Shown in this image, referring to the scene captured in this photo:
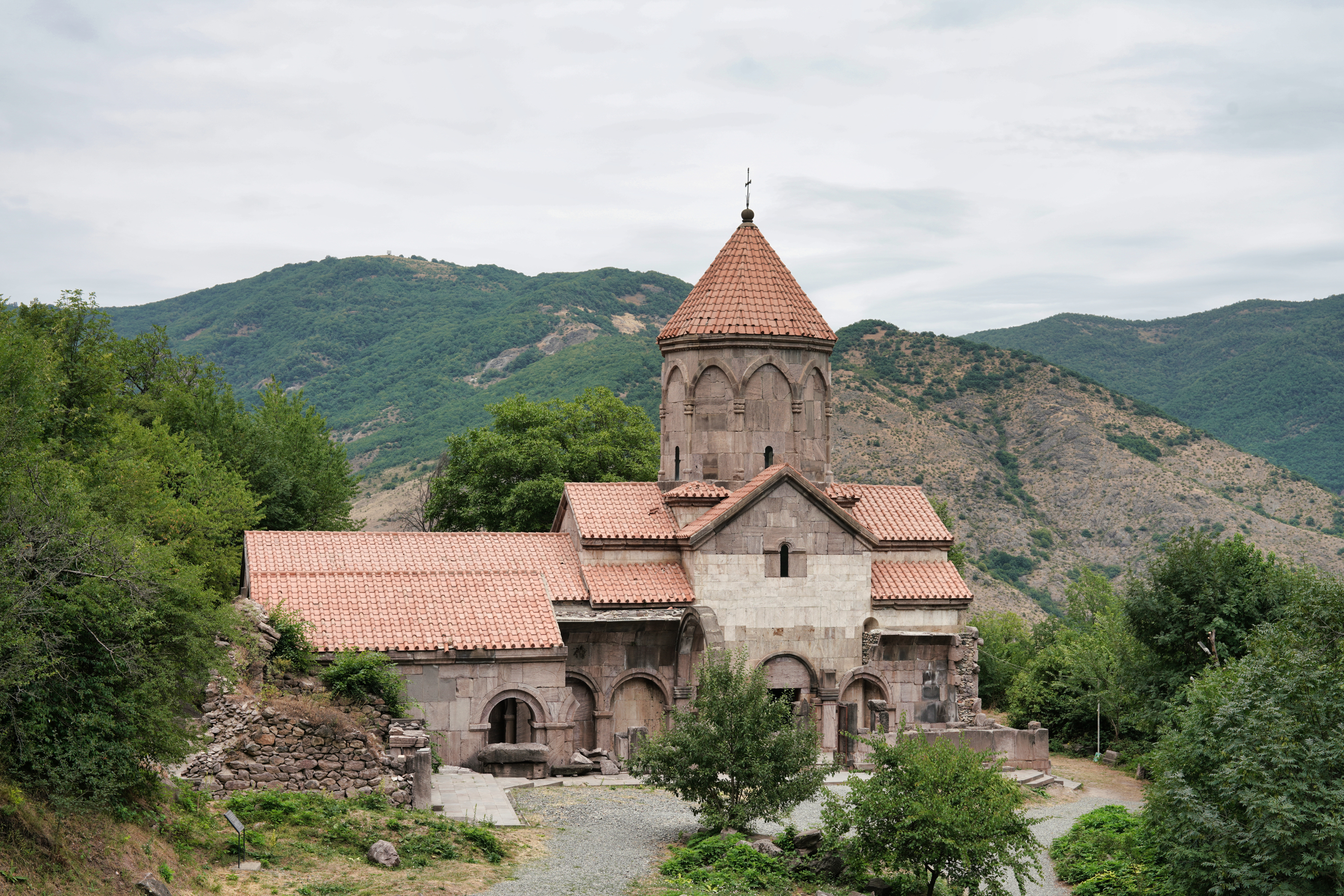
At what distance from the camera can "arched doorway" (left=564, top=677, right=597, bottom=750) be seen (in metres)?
22.8

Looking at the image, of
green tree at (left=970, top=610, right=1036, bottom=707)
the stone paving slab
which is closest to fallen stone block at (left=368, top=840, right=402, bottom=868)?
the stone paving slab

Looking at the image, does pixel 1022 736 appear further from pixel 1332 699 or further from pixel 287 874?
pixel 287 874

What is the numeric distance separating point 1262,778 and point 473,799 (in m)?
11.0

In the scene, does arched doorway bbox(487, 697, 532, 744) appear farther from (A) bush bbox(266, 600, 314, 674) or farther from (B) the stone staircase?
(B) the stone staircase

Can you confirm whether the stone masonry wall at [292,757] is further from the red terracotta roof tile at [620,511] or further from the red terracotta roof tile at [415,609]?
the red terracotta roof tile at [620,511]

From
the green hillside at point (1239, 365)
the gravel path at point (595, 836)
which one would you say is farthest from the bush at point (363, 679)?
the green hillside at point (1239, 365)

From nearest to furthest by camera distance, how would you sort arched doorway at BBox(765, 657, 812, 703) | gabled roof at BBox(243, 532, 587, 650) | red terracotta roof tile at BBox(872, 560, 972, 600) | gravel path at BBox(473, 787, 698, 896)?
gravel path at BBox(473, 787, 698, 896) → gabled roof at BBox(243, 532, 587, 650) → arched doorway at BBox(765, 657, 812, 703) → red terracotta roof tile at BBox(872, 560, 972, 600)

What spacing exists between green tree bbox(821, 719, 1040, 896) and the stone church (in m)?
7.32

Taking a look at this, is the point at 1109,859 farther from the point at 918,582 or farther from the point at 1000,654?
the point at 1000,654

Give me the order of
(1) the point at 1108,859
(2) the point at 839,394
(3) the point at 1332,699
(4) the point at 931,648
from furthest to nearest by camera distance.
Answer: (2) the point at 839,394, (4) the point at 931,648, (1) the point at 1108,859, (3) the point at 1332,699

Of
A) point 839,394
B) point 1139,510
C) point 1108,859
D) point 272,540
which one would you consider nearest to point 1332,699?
point 1108,859

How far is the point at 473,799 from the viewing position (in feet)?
59.1

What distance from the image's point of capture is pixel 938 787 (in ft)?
46.9

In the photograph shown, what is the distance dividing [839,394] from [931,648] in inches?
1674
